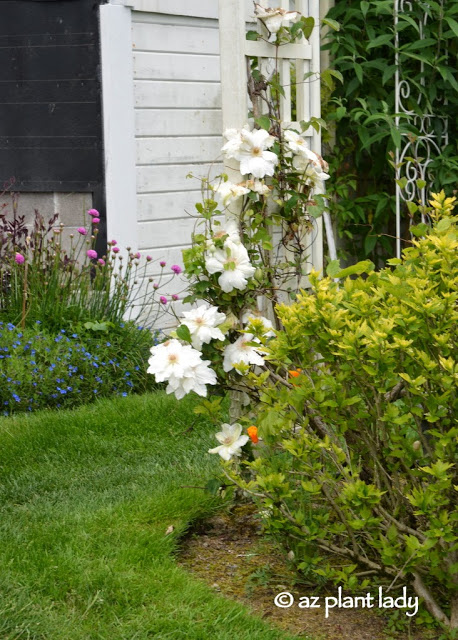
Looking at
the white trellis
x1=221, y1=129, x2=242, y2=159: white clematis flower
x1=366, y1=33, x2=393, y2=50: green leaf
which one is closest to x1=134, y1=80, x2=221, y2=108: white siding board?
x1=366, y1=33, x2=393, y2=50: green leaf

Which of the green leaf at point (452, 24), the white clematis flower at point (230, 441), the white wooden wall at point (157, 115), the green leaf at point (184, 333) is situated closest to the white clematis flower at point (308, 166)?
the green leaf at point (184, 333)

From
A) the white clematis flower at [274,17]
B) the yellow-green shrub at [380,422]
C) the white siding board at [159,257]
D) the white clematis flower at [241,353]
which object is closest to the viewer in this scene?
the yellow-green shrub at [380,422]

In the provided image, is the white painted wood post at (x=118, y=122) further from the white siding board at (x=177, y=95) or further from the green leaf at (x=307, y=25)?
the green leaf at (x=307, y=25)

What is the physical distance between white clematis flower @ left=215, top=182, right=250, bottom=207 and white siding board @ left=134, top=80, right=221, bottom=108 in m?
2.80

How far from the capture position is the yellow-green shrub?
8.80ft

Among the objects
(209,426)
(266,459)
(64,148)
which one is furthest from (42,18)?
(266,459)

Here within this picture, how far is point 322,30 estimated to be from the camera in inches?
259

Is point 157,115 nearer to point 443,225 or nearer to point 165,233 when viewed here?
point 165,233

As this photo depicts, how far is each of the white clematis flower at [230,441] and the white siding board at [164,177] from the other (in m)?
3.15

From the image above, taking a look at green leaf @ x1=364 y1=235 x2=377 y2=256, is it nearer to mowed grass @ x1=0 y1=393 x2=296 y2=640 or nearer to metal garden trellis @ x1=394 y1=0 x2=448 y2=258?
metal garden trellis @ x1=394 y1=0 x2=448 y2=258

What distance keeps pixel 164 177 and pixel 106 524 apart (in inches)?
133

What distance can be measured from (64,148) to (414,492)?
13.8 feet

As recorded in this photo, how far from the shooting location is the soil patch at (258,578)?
286cm

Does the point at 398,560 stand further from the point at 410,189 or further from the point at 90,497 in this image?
the point at 410,189
